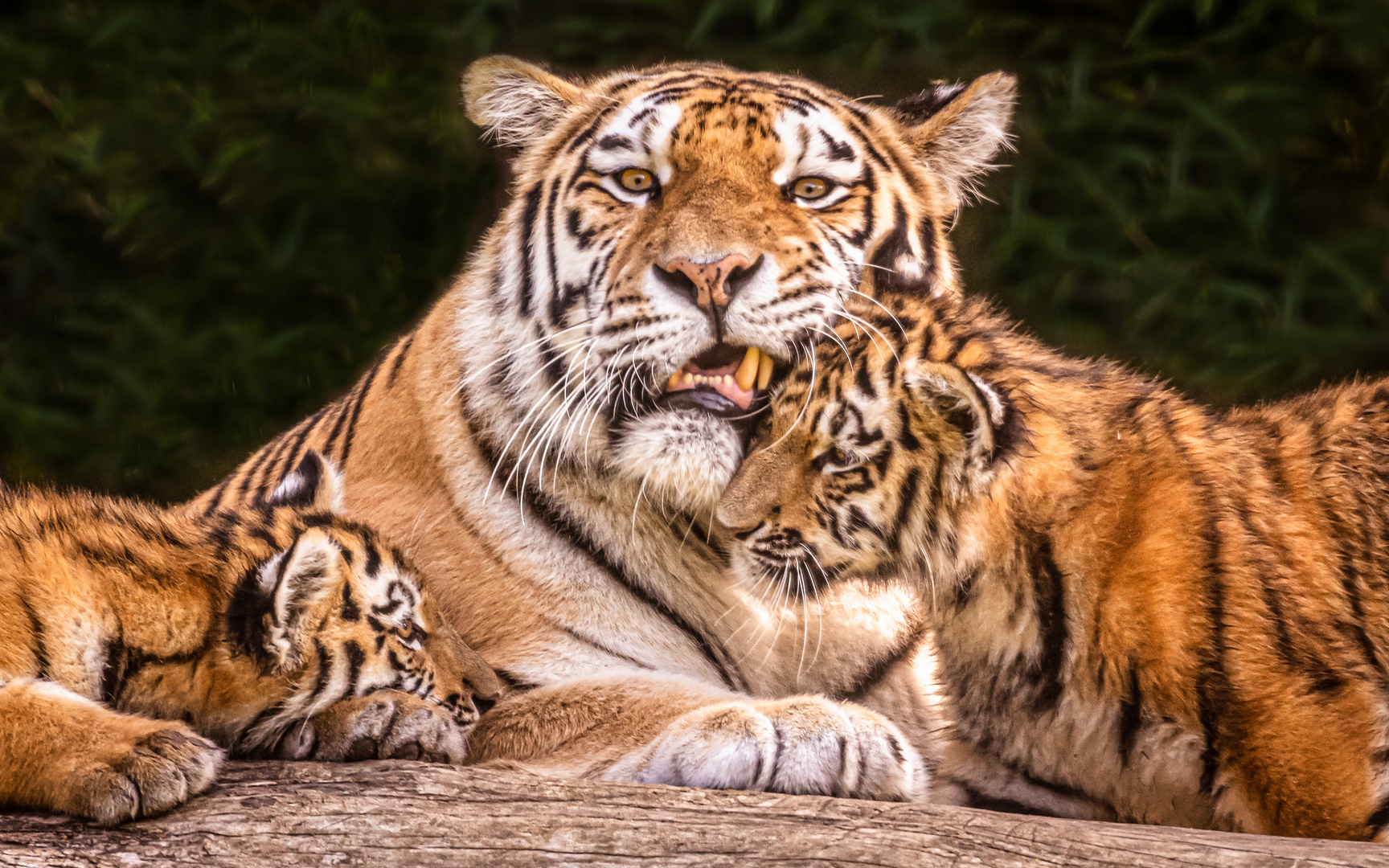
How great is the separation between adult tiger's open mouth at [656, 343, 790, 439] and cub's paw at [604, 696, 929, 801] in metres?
0.47

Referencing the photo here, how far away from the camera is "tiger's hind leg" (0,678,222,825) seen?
1681mm

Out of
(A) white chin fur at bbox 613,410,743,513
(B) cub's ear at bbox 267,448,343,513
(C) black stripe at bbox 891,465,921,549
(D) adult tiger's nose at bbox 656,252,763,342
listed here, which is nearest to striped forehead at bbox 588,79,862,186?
(D) adult tiger's nose at bbox 656,252,763,342

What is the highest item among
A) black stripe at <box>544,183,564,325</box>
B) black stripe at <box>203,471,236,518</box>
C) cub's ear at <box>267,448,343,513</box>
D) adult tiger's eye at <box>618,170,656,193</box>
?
adult tiger's eye at <box>618,170,656,193</box>

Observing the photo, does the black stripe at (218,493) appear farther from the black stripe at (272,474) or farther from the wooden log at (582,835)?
the wooden log at (582,835)

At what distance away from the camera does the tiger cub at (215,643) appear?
191 centimetres

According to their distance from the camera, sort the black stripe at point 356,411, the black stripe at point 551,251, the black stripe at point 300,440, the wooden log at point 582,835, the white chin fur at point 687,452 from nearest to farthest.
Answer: the wooden log at point 582,835
the white chin fur at point 687,452
the black stripe at point 551,251
the black stripe at point 356,411
the black stripe at point 300,440

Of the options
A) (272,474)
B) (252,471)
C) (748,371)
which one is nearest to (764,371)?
(748,371)

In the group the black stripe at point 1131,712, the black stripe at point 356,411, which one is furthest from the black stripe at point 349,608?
the black stripe at point 1131,712

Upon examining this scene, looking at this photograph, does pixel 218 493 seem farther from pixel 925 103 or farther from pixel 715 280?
pixel 925 103

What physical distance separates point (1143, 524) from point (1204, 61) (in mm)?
1744

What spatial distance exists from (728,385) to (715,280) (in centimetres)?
21

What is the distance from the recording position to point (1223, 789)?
6.24 ft

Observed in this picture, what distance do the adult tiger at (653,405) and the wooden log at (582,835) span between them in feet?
0.77

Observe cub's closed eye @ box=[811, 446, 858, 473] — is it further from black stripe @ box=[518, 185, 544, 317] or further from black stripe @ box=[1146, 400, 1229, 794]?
black stripe @ box=[518, 185, 544, 317]
